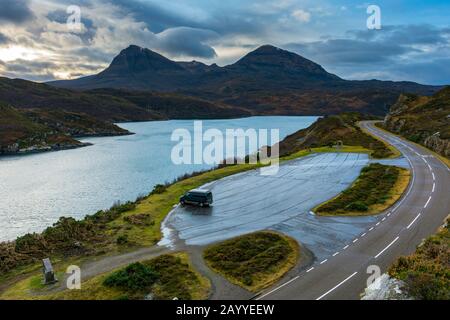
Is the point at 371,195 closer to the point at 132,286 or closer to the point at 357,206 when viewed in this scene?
the point at 357,206

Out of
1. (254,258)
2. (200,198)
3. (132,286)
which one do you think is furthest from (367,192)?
(132,286)

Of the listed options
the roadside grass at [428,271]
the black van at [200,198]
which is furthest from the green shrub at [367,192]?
the roadside grass at [428,271]

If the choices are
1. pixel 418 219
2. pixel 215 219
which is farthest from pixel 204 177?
pixel 418 219

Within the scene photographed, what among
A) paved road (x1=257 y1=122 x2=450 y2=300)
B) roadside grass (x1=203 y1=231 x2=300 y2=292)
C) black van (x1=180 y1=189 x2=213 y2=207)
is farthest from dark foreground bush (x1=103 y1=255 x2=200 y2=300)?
black van (x1=180 y1=189 x2=213 y2=207)

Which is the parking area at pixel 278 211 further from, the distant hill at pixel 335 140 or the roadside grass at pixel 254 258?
the distant hill at pixel 335 140

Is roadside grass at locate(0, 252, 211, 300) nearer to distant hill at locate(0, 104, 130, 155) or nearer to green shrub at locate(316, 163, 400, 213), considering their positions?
green shrub at locate(316, 163, 400, 213)
